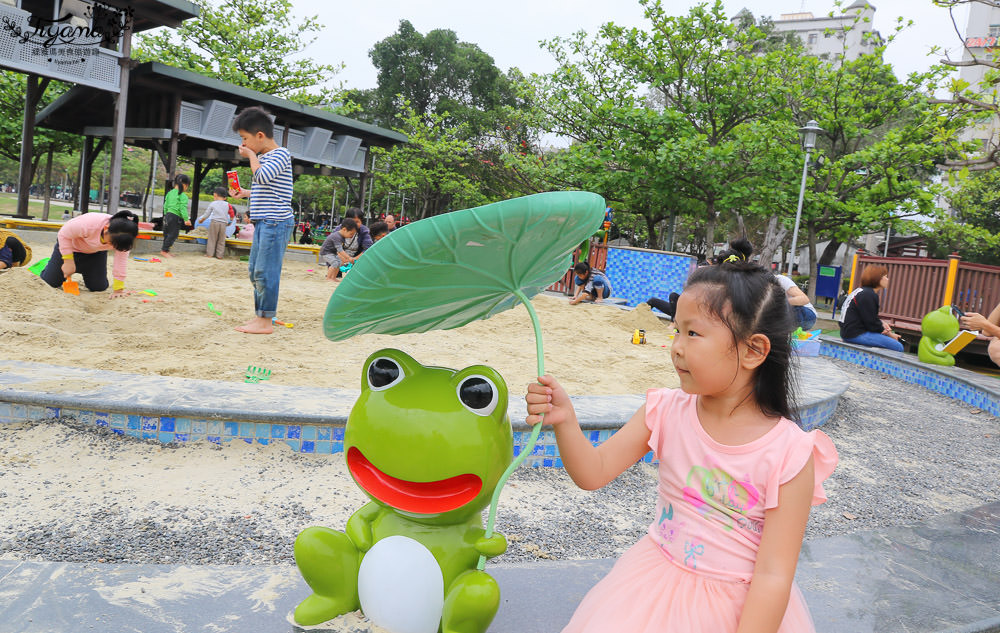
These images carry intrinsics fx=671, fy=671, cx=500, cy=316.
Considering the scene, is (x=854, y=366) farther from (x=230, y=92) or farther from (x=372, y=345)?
(x=230, y=92)

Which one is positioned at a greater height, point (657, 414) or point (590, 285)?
point (590, 285)

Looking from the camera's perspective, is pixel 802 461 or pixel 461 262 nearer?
pixel 802 461

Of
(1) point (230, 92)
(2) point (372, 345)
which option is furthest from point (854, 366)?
(1) point (230, 92)

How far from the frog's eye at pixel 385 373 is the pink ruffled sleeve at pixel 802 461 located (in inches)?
36.2

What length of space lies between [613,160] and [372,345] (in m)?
12.5

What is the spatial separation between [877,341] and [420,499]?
10.1 metres

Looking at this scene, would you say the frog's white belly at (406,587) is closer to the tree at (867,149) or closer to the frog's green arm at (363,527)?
the frog's green arm at (363,527)

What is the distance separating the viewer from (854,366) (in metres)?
9.55

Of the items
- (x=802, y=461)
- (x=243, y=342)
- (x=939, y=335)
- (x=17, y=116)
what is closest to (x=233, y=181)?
(x=243, y=342)

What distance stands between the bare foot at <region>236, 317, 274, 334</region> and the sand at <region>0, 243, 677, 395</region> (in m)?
0.10

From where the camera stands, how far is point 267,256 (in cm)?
545

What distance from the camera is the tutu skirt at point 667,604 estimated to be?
140cm

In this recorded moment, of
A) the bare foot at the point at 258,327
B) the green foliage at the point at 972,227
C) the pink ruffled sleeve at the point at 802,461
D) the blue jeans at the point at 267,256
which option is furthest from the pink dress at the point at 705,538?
the green foliage at the point at 972,227

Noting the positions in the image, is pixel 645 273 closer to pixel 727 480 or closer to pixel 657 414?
pixel 657 414
